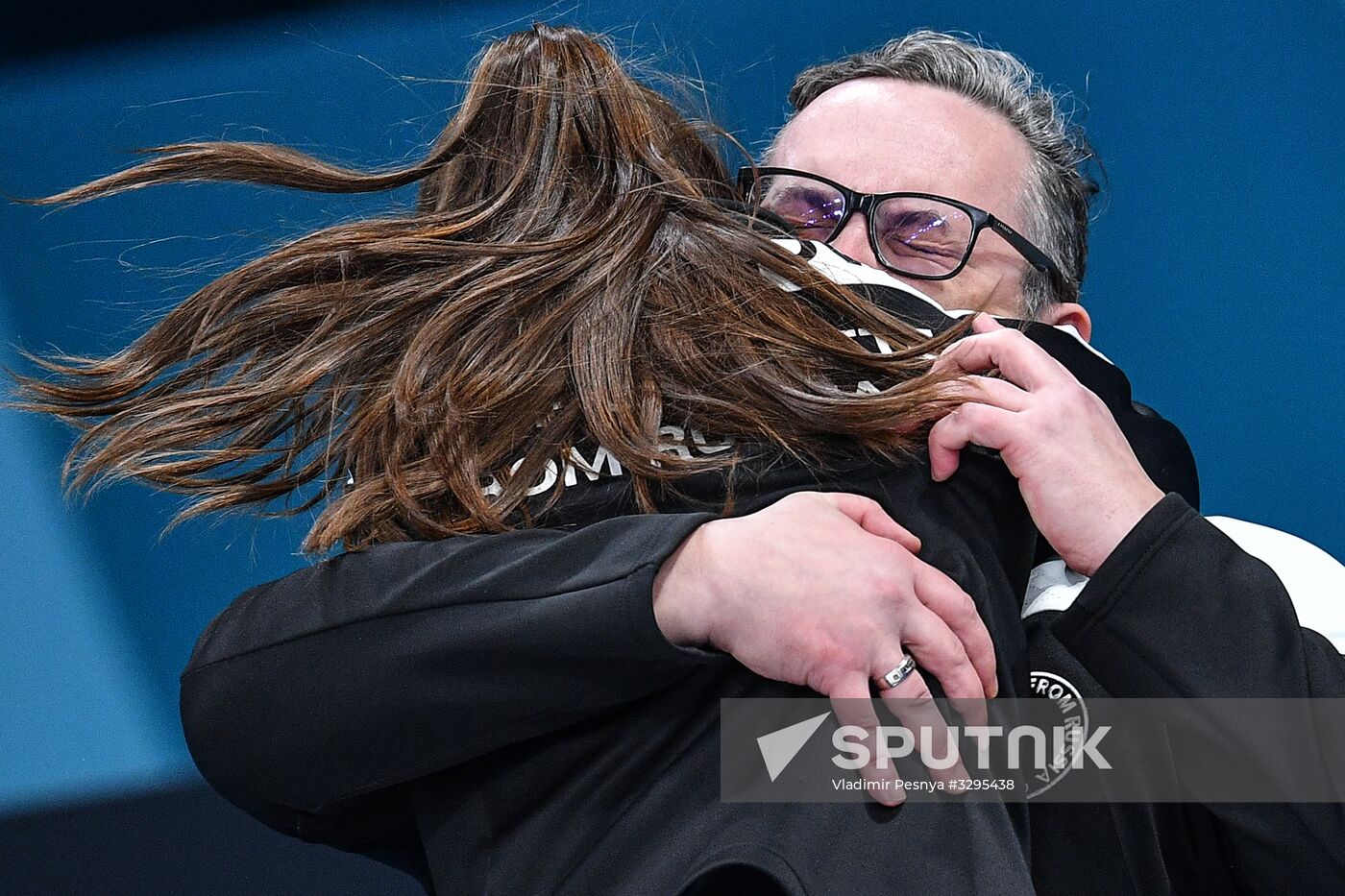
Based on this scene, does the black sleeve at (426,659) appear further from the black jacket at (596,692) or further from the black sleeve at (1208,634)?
the black sleeve at (1208,634)

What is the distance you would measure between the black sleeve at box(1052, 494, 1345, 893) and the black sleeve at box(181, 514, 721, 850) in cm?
31

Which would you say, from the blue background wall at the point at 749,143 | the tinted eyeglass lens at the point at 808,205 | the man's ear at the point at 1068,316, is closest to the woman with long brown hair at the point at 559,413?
the tinted eyeglass lens at the point at 808,205

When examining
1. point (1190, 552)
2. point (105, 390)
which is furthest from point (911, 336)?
point (105, 390)

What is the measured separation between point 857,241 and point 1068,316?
0.32 meters

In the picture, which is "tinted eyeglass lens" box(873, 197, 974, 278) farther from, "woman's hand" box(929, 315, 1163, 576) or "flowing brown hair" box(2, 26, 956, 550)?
"woman's hand" box(929, 315, 1163, 576)

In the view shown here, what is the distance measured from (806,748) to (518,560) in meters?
0.23

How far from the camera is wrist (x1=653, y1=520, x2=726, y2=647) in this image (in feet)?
2.87

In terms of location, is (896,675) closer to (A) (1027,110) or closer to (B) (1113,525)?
(B) (1113,525)

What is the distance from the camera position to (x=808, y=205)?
141cm

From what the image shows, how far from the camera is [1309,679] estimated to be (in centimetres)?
96

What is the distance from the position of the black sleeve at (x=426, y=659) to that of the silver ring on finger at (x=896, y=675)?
113 millimetres

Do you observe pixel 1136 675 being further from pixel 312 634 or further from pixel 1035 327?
pixel 312 634
